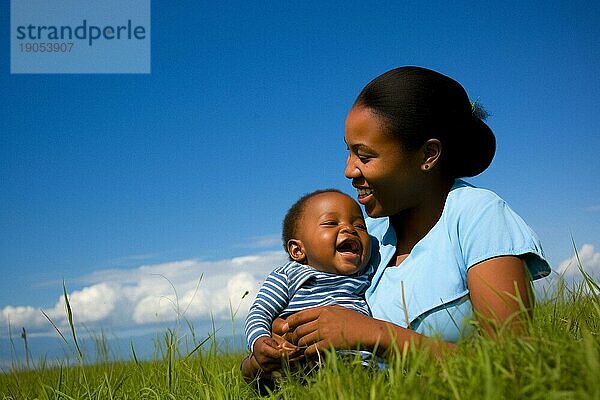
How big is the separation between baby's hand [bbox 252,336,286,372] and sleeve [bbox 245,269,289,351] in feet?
0.27

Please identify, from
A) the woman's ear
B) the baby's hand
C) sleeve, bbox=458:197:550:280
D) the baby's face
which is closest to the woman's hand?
the baby's hand

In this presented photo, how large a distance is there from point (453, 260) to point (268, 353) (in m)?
0.96

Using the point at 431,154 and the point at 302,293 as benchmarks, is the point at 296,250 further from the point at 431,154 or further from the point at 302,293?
the point at 431,154

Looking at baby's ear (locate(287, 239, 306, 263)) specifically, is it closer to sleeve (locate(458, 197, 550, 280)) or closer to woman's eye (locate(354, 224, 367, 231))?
woman's eye (locate(354, 224, 367, 231))

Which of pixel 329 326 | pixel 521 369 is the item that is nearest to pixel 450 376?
pixel 521 369

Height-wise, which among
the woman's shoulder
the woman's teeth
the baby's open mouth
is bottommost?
the baby's open mouth

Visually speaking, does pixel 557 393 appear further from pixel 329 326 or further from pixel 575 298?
pixel 575 298

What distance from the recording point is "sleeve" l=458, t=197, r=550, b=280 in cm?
318

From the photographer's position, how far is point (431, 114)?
3572 mm

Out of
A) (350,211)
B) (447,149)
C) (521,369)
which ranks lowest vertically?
(521,369)

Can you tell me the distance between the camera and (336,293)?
3750 millimetres

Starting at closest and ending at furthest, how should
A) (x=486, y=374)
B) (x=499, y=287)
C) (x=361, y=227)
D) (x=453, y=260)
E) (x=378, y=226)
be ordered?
(x=486, y=374) → (x=499, y=287) → (x=453, y=260) → (x=361, y=227) → (x=378, y=226)

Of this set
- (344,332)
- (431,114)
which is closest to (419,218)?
(431,114)

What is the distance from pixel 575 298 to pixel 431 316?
4.58 ft
